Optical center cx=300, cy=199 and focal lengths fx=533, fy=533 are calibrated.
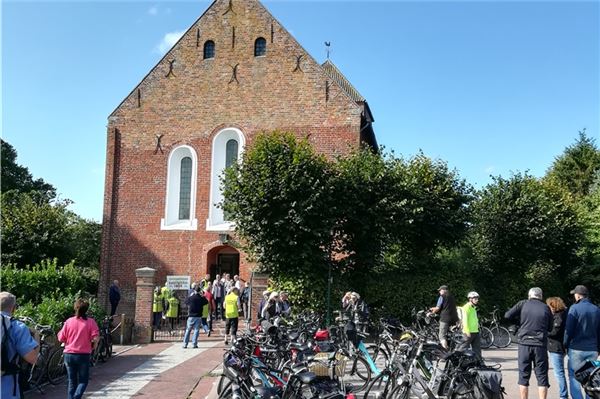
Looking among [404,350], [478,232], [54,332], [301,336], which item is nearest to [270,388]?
[404,350]

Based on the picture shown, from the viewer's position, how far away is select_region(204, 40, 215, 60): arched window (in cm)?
2356

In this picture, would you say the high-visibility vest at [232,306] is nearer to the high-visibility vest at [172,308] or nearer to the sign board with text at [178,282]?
the high-visibility vest at [172,308]

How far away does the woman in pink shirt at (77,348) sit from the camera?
7969mm

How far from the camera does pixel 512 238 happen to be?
21250 millimetres

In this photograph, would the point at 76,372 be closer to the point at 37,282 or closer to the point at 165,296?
the point at 165,296

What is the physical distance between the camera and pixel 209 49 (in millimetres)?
23656

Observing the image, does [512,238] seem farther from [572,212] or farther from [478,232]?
[572,212]

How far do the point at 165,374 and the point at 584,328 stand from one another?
26.0ft

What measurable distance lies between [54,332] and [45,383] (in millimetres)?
1281

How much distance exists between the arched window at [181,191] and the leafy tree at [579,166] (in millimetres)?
24586

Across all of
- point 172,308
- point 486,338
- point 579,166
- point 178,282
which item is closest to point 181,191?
point 178,282

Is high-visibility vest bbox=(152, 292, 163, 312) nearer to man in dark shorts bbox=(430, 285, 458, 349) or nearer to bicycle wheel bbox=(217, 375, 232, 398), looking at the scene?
man in dark shorts bbox=(430, 285, 458, 349)

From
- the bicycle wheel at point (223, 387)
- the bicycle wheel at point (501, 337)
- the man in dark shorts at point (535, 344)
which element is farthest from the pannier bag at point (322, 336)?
the bicycle wheel at point (501, 337)

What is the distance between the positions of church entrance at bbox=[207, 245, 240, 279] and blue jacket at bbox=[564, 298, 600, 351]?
16.2m
